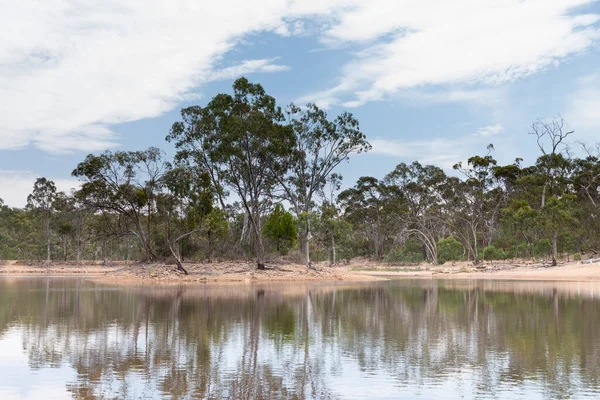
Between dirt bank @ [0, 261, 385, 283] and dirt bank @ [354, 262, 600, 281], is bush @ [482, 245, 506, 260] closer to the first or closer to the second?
dirt bank @ [354, 262, 600, 281]

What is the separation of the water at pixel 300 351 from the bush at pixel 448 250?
50.2 m

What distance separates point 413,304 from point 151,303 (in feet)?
40.7

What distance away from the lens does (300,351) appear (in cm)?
1453

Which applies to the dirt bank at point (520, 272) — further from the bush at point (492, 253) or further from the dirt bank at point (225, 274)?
the dirt bank at point (225, 274)

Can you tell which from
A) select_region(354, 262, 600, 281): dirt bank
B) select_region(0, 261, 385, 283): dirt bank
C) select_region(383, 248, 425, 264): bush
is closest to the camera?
select_region(0, 261, 385, 283): dirt bank

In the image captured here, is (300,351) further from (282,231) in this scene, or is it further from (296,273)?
(282,231)

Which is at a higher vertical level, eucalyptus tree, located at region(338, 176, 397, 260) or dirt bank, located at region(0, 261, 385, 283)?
eucalyptus tree, located at region(338, 176, 397, 260)

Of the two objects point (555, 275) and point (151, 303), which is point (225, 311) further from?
point (555, 275)

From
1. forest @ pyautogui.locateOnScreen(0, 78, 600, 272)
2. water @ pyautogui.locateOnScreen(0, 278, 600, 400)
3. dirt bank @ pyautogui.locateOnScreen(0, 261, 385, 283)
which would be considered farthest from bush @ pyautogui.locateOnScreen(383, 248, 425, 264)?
water @ pyautogui.locateOnScreen(0, 278, 600, 400)

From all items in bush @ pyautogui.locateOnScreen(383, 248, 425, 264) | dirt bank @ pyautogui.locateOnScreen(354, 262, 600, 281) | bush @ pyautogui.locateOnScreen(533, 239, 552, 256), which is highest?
bush @ pyautogui.locateOnScreen(533, 239, 552, 256)

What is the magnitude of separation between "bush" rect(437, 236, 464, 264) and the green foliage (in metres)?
21.5

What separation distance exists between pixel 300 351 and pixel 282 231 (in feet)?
169

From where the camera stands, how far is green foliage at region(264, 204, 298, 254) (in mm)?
65938

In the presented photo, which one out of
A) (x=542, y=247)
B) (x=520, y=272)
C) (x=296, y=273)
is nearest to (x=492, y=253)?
(x=542, y=247)
